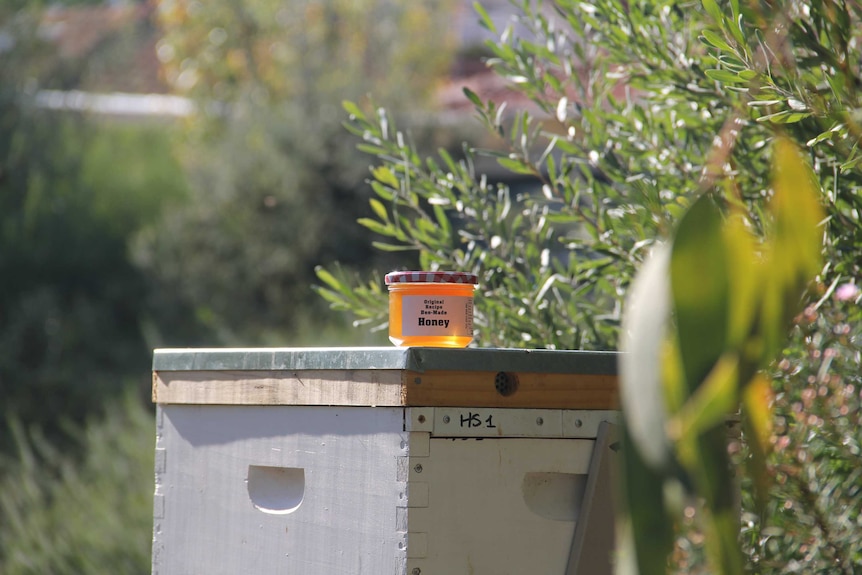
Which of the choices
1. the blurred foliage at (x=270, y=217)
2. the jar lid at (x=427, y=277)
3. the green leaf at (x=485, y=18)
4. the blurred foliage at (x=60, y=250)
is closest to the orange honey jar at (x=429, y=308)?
the jar lid at (x=427, y=277)

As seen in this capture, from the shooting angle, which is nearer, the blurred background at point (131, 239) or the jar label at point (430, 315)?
the jar label at point (430, 315)

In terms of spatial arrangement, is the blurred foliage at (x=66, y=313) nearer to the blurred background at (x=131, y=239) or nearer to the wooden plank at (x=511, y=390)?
the blurred background at (x=131, y=239)

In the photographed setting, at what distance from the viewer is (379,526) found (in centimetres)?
159

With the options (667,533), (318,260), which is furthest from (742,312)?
(318,260)

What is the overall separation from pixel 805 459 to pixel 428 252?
886mm

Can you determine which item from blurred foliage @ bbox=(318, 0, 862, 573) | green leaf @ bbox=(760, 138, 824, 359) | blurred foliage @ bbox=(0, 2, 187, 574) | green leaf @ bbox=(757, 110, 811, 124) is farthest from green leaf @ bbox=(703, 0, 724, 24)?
blurred foliage @ bbox=(0, 2, 187, 574)

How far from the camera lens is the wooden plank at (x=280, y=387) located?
158cm

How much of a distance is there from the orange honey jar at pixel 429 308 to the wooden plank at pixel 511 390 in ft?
0.41

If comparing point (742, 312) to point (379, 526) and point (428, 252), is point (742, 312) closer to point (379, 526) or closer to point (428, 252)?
point (379, 526)

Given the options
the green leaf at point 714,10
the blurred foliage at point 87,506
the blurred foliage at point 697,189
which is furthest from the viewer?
the blurred foliage at point 87,506

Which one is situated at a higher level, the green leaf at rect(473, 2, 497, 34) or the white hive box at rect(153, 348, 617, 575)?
the green leaf at rect(473, 2, 497, 34)

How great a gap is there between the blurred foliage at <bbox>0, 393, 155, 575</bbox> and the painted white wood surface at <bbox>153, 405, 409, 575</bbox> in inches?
92.5

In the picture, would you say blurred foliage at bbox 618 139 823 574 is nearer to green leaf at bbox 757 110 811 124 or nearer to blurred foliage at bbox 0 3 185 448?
green leaf at bbox 757 110 811 124

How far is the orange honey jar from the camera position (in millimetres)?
1696
